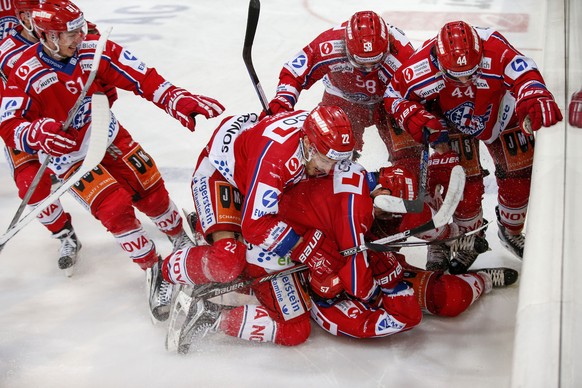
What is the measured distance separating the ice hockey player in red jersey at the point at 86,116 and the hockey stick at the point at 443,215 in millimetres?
911

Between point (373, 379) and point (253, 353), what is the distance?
0.47 meters

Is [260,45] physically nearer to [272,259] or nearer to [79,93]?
[79,93]

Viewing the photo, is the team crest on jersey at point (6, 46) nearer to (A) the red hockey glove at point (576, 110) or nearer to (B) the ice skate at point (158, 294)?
(B) the ice skate at point (158, 294)

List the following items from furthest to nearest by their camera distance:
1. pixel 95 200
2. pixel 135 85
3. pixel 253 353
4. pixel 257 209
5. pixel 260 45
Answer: pixel 260 45 < pixel 135 85 < pixel 95 200 < pixel 253 353 < pixel 257 209

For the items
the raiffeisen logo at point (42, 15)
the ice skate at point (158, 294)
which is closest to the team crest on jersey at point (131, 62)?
the raiffeisen logo at point (42, 15)

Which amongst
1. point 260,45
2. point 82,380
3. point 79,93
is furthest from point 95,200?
point 260,45

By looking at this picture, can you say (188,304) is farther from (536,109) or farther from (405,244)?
(536,109)

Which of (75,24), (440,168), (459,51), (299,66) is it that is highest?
(75,24)

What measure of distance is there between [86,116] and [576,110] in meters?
1.97

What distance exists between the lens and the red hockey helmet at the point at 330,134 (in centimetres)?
269

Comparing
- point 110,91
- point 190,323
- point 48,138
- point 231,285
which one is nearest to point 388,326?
point 231,285

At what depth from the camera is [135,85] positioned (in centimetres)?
341

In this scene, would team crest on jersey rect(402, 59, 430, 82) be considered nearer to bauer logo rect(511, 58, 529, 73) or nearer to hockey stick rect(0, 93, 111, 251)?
bauer logo rect(511, 58, 529, 73)

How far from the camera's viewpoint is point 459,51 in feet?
9.70
